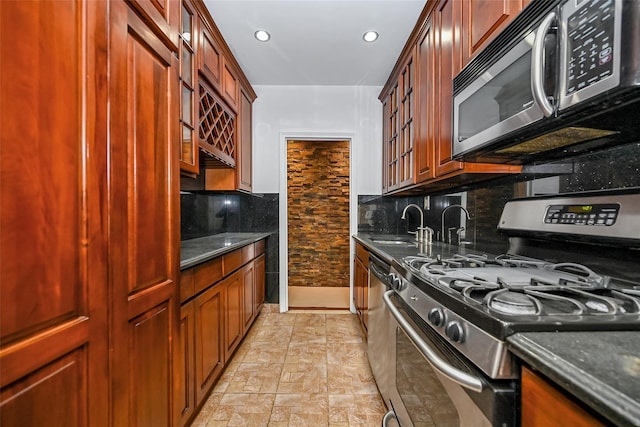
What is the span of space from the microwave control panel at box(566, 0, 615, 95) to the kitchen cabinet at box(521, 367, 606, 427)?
68 centimetres

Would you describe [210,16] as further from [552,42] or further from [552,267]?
[552,267]

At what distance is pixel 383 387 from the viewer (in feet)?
5.09

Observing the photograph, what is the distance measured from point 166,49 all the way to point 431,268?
139 cm

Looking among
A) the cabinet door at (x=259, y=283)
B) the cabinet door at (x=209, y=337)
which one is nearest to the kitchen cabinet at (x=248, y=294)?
the cabinet door at (x=259, y=283)

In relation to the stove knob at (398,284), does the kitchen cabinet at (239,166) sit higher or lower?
higher

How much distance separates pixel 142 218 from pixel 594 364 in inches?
46.9

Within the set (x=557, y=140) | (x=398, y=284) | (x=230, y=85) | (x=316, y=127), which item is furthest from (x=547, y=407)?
(x=316, y=127)

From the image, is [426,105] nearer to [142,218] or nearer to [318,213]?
[142,218]

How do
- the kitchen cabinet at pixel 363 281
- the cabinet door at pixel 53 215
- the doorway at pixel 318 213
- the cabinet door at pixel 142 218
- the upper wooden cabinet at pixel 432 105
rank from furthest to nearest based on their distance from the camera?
1. the doorway at pixel 318 213
2. the kitchen cabinet at pixel 363 281
3. the upper wooden cabinet at pixel 432 105
4. the cabinet door at pixel 142 218
5. the cabinet door at pixel 53 215

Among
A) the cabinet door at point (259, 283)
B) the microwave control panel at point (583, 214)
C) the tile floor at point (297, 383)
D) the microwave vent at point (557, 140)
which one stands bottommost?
the tile floor at point (297, 383)

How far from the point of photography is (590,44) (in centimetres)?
66

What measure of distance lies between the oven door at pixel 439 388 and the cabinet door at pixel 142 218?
913mm

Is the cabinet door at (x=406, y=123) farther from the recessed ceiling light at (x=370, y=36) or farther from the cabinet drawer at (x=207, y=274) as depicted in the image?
the cabinet drawer at (x=207, y=274)

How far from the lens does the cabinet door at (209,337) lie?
4.90 feet
